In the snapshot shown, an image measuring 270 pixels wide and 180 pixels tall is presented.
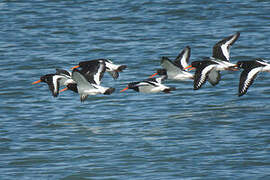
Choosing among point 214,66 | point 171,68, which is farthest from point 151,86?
point 214,66

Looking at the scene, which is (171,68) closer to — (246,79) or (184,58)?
(184,58)

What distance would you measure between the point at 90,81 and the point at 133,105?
1.32 m

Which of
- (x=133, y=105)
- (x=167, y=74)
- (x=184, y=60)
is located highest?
Answer: (x=184, y=60)

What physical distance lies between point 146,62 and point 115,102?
3557mm

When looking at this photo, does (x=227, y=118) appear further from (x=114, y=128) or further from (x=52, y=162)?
(x=52, y=162)

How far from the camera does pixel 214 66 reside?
14.3 meters

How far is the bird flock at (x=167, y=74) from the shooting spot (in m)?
13.9

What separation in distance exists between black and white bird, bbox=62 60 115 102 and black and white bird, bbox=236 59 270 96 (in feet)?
7.93

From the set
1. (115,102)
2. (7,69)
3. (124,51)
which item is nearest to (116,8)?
(124,51)

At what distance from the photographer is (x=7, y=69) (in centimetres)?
1891

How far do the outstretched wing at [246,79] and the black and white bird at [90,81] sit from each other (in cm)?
238

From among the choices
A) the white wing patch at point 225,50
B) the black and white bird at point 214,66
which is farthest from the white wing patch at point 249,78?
the white wing patch at point 225,50

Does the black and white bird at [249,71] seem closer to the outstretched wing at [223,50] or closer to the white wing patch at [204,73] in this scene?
the white wing patch at [204,73]

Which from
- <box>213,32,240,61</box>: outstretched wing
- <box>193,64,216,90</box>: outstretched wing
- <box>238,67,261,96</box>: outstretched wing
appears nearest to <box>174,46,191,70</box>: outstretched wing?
<box>213,32,240,61</box>: outstretched wing
